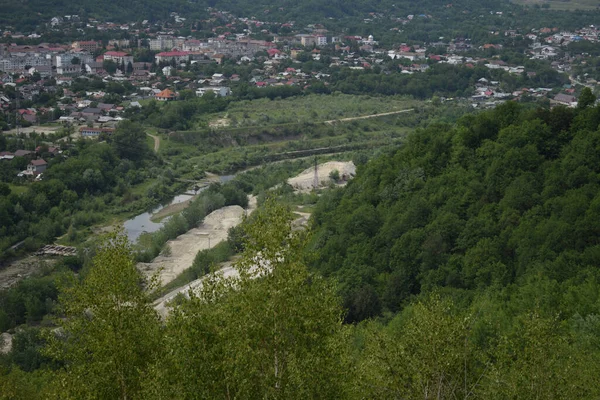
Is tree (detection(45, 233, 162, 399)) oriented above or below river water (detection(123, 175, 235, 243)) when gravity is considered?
above

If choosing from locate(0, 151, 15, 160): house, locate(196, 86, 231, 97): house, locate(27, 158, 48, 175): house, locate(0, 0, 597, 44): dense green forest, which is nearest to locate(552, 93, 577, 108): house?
locate(196, 86, 231, 97): house

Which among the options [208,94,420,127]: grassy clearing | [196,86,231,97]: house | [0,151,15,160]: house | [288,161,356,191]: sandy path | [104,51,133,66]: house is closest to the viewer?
[0,151,15,160]: house

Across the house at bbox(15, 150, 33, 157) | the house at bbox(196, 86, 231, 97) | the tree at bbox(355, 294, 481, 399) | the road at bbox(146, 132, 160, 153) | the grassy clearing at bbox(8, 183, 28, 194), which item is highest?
the tree at bbox(355, 294, 481, 399)

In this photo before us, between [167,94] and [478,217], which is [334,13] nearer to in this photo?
[167,94]

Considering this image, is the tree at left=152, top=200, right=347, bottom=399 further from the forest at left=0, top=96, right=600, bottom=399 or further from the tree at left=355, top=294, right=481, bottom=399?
the tree at left=355, top=294, right=481, bottom=399

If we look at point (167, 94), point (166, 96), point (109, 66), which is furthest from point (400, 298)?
point (109, 66)

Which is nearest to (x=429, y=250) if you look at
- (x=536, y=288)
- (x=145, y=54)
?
(x=536, y=288)

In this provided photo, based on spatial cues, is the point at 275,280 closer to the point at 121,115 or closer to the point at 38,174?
the point at 38,174

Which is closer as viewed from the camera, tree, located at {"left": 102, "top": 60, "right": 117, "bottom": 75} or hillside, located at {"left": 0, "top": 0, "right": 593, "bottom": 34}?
tree, located at {"left": 102, "top": 60, "right": 117, "bottom": 75}
